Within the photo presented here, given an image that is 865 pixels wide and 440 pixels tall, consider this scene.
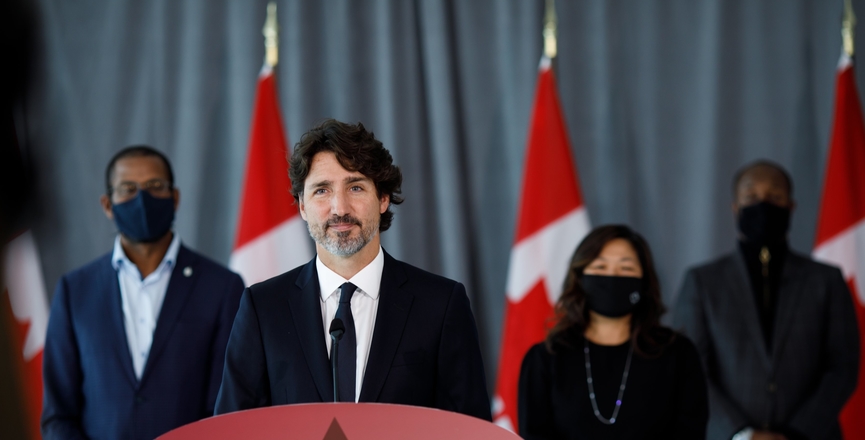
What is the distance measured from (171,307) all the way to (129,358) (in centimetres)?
28

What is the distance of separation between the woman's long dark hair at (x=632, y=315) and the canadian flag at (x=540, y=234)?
1.11m

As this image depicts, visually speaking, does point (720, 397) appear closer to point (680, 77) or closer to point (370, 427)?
point (680, 77)

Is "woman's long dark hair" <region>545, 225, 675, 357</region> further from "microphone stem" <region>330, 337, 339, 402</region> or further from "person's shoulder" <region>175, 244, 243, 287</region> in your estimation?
"microphone stem" <region>330, 337, 339, 402</region>

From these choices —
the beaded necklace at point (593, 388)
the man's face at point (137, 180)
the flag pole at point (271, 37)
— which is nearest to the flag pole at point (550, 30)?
the flag pole at point (271, 37)

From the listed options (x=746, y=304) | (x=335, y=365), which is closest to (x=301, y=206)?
(x=335, y=365)

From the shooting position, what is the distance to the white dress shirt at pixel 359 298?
5.59 ft

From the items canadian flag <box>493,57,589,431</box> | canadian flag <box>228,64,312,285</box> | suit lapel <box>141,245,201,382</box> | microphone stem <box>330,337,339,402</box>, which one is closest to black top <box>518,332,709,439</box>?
suit lapel <box>141,245,201,382</box>

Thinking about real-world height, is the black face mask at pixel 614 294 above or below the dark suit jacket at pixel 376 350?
below

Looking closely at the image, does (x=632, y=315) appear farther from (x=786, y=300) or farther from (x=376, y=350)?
(x=376, y=350)

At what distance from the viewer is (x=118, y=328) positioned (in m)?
2.83

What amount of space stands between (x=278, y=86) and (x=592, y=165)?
1.79 metres

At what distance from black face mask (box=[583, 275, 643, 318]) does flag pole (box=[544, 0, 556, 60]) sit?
1.88 m

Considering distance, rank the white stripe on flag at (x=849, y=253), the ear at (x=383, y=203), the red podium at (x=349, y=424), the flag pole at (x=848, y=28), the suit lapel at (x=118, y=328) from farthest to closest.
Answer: the flag pole at (x=848, y=28) → the white stripe on flag at (x=849, y=253) → the suit lapel at (x=118, y=328) → the ear at (x=383, y=203) → the red podium at (x=349, y=424)

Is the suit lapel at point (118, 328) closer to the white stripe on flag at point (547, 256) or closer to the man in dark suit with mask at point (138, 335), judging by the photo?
the man in dark suit with mask at point (138, 335)
